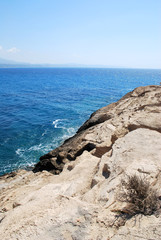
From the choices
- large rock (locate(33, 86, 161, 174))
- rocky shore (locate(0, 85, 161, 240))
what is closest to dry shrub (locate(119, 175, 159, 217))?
rocky shore (locate(0, 85, 161, 240))

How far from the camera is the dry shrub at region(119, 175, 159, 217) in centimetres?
446

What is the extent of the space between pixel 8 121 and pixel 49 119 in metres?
7.41

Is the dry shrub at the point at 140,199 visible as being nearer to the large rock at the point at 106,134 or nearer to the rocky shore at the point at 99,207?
the rocky shore at the point at 99,207

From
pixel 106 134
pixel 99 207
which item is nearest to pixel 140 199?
pixel 99 207

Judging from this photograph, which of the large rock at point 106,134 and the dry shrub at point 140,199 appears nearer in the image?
the dry shrub at point 140,199

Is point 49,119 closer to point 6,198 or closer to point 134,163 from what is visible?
point 6,198

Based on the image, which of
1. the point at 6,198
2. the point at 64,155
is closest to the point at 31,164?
the point at 64,155

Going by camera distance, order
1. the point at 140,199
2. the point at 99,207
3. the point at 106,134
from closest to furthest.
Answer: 1. the point at 140,199
2. the point at 99,207
3. the point at 106,134

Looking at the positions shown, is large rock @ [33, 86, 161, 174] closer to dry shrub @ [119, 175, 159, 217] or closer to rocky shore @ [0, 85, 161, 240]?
rocky shore @ [0, 85, 161, 240]

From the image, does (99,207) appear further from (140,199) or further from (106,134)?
(106,134)

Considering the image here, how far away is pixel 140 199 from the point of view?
4.59m

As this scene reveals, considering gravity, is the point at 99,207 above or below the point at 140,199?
below

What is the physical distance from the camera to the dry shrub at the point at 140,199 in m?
4.46

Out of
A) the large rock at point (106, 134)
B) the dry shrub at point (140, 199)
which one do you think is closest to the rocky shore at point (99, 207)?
the dry shrub at point (140, 199)
